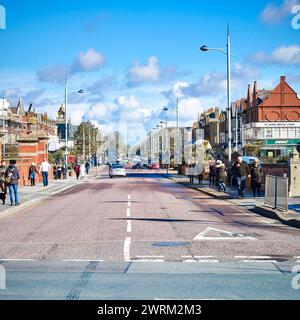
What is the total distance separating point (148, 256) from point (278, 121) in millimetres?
76142

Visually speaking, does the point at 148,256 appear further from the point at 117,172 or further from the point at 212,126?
the point at 212,126

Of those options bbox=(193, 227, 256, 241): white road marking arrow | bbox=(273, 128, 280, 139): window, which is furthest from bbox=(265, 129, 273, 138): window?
bbox=(193, 227, 256, 241): white road marking arrow

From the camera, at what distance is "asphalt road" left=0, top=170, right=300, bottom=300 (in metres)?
8.28

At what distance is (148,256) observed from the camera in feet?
37.6

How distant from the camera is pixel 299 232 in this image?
15.5 meters

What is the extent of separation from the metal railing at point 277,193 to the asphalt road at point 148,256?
3.41ft

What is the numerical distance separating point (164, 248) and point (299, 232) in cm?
470

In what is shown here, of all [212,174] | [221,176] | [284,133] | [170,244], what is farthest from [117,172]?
[170,244]

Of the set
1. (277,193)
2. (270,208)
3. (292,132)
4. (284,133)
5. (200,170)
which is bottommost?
(270,208)

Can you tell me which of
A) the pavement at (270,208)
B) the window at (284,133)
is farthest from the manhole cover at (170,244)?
the window at (284,133)

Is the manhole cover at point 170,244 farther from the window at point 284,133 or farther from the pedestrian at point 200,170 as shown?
the window at point 284,133

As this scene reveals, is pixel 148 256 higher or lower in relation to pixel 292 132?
lower
